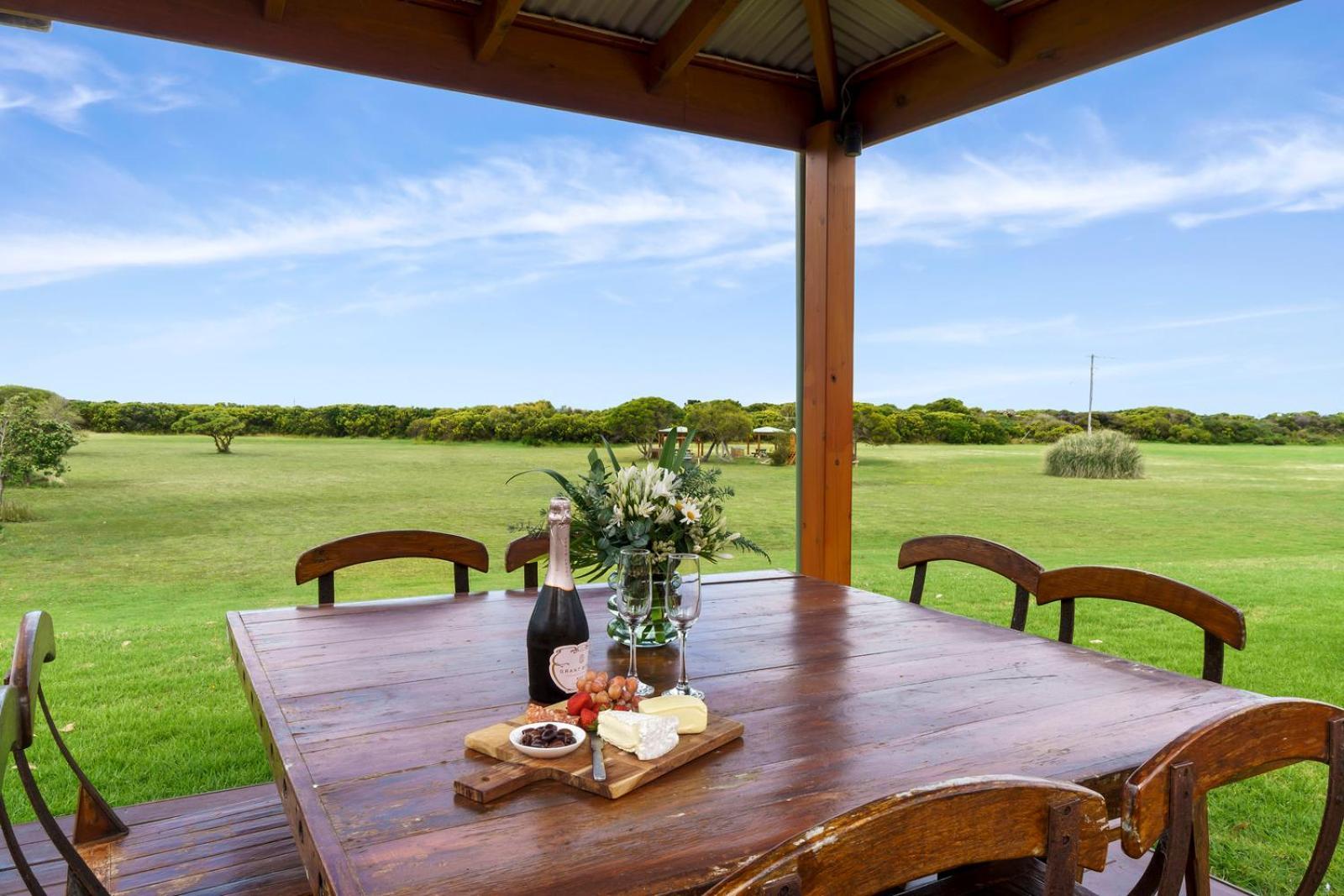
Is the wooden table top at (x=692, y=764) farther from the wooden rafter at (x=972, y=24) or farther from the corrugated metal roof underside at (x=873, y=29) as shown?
the corrugated metal roof underside at (x=873, y=29)

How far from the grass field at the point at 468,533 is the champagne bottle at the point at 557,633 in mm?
2193

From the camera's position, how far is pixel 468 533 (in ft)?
21.3

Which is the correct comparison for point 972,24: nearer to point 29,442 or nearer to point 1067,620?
point 1067,620

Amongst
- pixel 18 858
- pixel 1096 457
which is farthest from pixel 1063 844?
pixel 1096 457

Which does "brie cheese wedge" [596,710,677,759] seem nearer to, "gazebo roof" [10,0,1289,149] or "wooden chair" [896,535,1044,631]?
"wooden chair" [896,535,1044,631]

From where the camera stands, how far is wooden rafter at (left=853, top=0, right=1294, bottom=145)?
2.53 m

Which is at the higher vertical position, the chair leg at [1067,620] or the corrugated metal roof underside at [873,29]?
the corrugated metal roof underside at [873,29]

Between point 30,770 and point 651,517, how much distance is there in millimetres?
1126

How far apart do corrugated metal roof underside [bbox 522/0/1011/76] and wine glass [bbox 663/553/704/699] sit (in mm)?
2291

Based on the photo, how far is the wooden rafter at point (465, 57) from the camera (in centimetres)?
261

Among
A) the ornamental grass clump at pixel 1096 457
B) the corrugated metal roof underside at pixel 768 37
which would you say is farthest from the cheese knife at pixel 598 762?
the ornamental grass clump at pixel 1096 457

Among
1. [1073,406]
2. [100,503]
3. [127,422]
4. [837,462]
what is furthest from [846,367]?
[100,503]

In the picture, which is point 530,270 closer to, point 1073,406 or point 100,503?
point 100,503

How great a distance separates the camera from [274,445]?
5.46 metres
